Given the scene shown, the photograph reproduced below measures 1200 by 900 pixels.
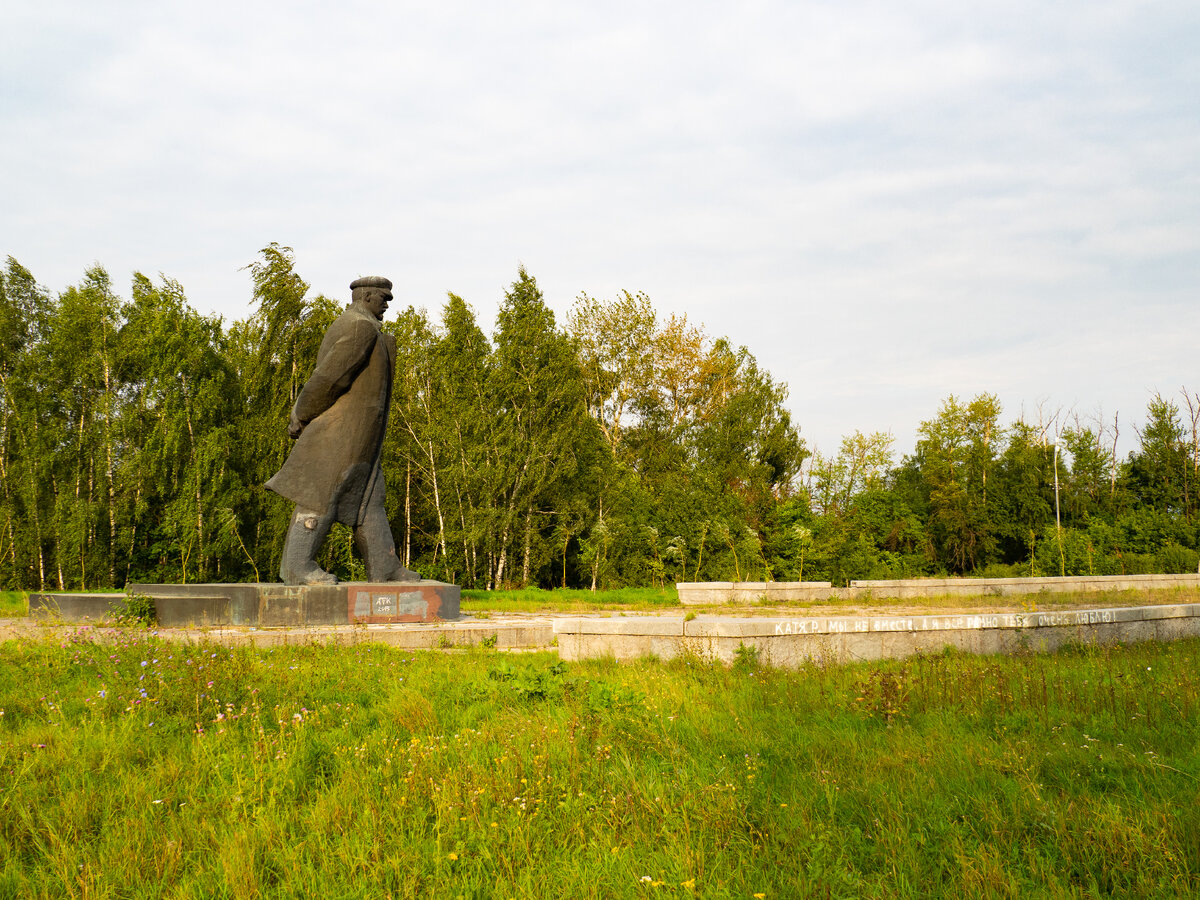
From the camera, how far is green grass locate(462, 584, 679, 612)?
1422 centimetres

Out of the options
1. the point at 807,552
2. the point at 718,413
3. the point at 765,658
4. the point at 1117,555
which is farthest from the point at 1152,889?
the point at 718,413

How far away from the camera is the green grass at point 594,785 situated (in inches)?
113

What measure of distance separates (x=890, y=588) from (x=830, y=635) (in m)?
11.6

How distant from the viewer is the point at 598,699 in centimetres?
500

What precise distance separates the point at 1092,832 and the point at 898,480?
145ft

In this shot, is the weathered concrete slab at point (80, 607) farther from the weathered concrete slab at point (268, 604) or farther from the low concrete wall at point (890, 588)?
the low concrete wall at point (890, 588)

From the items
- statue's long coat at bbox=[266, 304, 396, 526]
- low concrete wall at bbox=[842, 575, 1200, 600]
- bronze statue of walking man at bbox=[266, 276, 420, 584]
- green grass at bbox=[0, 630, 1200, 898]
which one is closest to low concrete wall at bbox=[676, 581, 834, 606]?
low concrete wall at bbox=[842, 575, 1200, 600]

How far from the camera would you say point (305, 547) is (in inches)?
401

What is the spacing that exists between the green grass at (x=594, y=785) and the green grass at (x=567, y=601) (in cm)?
830

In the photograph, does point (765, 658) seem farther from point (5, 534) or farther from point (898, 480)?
point (898, 480)

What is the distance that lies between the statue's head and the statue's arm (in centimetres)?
49

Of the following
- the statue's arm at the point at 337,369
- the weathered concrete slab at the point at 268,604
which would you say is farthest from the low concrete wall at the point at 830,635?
the statue's arm at the point at 337,369

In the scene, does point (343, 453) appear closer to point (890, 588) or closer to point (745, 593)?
point (745, 593)

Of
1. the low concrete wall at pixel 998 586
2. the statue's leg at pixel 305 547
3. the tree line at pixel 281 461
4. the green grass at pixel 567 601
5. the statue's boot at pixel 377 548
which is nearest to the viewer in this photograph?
the statue's leg at pixel 305 547
